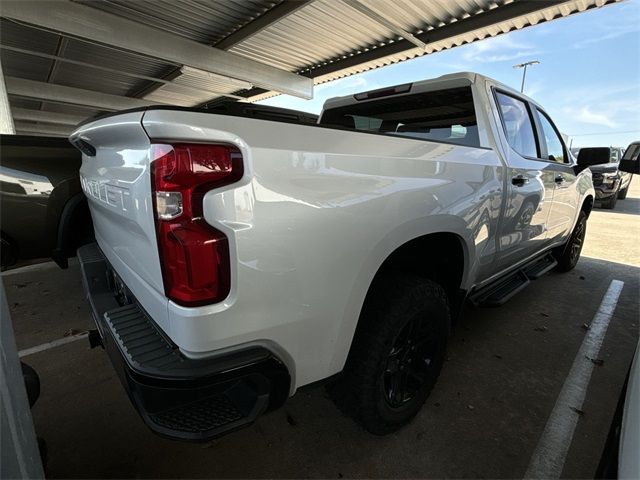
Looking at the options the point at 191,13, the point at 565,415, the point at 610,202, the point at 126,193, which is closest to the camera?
the point at 126,193

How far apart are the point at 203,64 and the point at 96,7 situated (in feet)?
7.97

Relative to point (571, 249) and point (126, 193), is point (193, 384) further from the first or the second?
point (571, 249)

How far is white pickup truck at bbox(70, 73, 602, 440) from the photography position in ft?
3.62

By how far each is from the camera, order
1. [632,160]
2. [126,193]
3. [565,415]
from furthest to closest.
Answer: [632,160] → [565,415] → [126,193]

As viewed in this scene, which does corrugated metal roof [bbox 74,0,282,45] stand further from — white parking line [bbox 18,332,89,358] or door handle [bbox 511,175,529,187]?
white parking line [bbox 18,332,89,358]

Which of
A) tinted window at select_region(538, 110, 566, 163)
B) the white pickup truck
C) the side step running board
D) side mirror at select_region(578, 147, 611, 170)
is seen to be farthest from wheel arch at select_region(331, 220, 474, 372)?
side mirror at select_region(578, 147, 611, 170)

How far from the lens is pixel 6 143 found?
3.39m

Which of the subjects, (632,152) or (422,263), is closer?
(422,263)

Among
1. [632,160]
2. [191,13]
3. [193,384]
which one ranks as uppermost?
[191,13]

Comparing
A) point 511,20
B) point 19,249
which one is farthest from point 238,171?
point 511,20

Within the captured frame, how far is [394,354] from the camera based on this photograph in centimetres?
187

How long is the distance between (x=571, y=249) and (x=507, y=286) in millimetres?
2601

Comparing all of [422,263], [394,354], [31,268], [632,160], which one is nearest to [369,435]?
[394,354]

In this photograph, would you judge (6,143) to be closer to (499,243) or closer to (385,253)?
(385,253)
